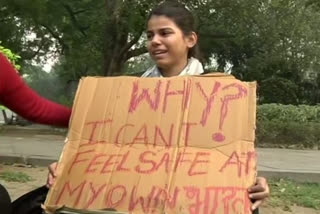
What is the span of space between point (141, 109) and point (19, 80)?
48 centimetres

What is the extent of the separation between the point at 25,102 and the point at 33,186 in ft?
13.1

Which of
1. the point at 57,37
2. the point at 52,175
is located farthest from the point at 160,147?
the point at 57,37

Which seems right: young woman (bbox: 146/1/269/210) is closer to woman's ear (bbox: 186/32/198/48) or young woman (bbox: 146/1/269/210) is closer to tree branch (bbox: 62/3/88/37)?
woman's ear (bbox: 186/32/198/48)

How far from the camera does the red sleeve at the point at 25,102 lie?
2.18m

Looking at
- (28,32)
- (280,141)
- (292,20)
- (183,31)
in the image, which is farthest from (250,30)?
(183,31)

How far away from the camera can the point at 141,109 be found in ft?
7.11

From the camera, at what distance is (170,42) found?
2414 mm

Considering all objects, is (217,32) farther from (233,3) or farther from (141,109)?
(141,109)

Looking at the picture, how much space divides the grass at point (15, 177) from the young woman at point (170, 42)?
428 cm

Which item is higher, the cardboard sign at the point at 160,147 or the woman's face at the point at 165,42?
the woman's face at the point at 165,42

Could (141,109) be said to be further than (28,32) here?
No

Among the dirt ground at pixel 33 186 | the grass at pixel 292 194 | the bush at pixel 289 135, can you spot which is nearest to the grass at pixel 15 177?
the dirt ground at pixel 33 186

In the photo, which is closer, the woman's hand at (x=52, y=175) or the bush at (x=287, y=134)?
the woman's hand at (x=52, y=175)

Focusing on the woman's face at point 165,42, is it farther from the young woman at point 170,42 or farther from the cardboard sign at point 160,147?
the cardboard sign at point 160,147
